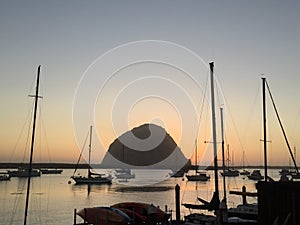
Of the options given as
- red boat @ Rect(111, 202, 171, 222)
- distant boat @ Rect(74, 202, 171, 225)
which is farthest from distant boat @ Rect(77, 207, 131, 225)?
red boat @ Rect(111, 202, 171, 222)

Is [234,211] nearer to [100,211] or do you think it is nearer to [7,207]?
[100,211]

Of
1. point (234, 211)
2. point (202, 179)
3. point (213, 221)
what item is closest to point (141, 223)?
point (213, 221)

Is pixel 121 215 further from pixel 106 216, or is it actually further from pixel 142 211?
pixel 142 211

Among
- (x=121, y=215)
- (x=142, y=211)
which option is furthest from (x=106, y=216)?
(x=142, y=211)

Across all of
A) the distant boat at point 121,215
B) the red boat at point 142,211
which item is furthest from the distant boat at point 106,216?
the red boat at point 142,211

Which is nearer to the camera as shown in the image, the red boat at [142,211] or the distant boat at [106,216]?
the distant boat at [106,216]

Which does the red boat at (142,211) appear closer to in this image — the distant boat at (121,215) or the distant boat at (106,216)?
the distant boat at (121,215)

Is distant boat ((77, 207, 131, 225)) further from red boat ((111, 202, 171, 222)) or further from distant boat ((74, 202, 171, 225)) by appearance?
red boat ((111, 202, 171, 222))

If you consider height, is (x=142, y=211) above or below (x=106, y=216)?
above

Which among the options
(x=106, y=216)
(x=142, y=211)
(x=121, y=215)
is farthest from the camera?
(x=142, y=211)

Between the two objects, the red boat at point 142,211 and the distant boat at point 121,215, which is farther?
the red boat at point 142,211

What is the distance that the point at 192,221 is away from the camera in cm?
2988

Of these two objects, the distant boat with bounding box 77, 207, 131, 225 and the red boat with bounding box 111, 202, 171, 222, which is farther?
the red boat with bounding box 111, 202, 171, 222

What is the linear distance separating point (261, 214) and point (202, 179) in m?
126
